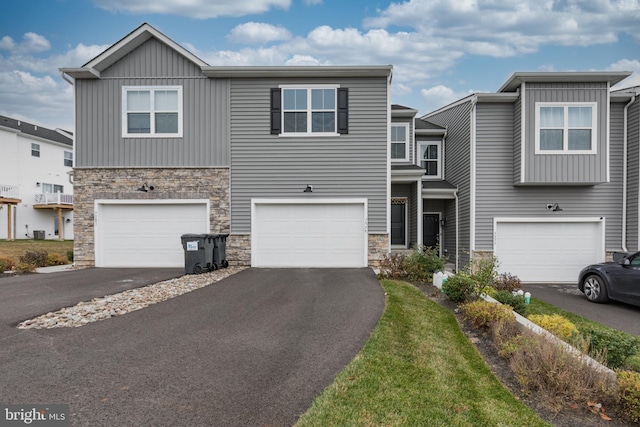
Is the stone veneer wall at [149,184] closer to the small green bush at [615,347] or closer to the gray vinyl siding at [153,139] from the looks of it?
the gray vinyl siding at [153,139]

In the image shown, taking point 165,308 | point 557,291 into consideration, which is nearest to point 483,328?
point 165,308

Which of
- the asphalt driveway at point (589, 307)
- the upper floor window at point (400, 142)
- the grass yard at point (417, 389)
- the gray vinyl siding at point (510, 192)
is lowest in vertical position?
the asphalt driveway at point (589, 307)

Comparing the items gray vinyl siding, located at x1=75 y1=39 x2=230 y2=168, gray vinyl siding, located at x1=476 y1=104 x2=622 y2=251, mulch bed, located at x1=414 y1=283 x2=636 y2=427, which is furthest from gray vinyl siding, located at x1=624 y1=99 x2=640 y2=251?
gray vinyl siding, located at x1=75 y1=39 x2=230 y2=168

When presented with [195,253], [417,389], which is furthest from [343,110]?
[417,389]

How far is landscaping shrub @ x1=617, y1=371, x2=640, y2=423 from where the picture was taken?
320 centimetres

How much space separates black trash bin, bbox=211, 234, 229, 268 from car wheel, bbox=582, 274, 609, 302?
1019 cm

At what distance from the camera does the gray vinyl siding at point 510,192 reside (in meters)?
12.2

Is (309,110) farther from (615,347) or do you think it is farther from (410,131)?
(615,347)

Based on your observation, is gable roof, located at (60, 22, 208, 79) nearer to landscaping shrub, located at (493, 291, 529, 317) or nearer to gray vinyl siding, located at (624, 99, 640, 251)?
landscaping shrub, located at (493, 291, 529, 317)

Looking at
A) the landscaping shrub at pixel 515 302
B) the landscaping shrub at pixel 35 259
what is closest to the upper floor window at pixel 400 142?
the landscaping shrub at pixel 515 302

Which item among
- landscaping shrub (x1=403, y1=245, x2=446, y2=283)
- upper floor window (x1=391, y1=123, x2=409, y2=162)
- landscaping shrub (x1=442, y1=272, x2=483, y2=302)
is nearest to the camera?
Answer: landscaping shrub (x1=442, y1=272, x2=483, y2=302)

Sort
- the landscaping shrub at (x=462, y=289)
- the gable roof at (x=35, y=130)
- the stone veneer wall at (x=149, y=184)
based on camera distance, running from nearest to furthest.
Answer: the landscaping shrub at (x=462, y=289) < the stone veneer wall at (x=149, y=184) < the gable roof at (x=35, y=130)

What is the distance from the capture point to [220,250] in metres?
11.1

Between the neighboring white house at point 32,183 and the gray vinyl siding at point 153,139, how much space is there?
14907mm
